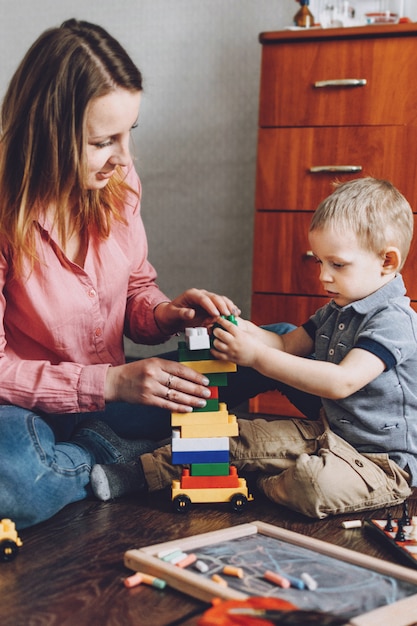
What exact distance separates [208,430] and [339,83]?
3.54ft

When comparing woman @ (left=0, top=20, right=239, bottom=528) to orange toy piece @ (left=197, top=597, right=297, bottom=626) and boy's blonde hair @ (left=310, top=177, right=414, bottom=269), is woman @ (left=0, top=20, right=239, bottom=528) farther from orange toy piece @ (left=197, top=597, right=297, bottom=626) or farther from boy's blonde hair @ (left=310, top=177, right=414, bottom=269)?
orange toy piece @ (left=197, top=597, right=297, bottom=626)

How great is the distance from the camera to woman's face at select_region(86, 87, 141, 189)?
1248 mm

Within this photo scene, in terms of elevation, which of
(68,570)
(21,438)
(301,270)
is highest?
(301,270)

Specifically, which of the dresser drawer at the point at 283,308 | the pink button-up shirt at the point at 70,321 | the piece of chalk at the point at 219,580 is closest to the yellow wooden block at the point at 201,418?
the pink button-up shirt at the point at 70,321

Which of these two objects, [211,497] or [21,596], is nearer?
[21,596]

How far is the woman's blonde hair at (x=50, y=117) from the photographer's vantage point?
4.08ft

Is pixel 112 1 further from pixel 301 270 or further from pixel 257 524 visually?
pixel 257 524

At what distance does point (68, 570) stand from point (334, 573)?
0.38 metres

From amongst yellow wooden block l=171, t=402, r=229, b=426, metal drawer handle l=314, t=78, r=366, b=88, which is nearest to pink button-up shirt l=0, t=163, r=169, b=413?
yellow wooden block l=171, t=402, r=229, b=426

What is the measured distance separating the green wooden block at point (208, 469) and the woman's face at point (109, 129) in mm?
524

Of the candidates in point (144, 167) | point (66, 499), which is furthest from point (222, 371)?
point (144, 167)

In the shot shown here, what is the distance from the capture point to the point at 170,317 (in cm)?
151

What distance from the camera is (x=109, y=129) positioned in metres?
1.26

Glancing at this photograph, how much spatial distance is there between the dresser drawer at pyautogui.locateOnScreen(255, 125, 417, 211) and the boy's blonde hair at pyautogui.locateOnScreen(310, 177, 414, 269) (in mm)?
578
